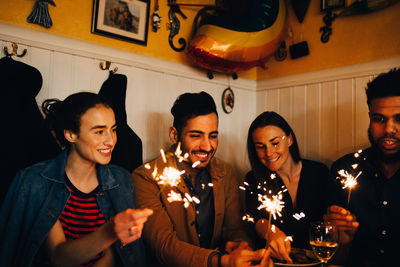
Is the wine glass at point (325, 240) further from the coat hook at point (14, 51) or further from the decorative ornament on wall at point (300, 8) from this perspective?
the decorative ornament on wall at point (300, 8)

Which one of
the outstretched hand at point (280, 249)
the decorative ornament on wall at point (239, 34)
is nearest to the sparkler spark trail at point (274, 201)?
the outstretched hand at point (280, 249)

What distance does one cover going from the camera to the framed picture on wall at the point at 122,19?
2.21 m

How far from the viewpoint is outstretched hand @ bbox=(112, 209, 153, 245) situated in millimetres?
1107

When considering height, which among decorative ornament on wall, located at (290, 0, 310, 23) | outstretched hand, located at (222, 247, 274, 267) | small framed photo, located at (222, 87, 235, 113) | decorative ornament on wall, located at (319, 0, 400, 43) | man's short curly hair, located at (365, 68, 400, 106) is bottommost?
outstretched hand, located at (222, 247, 274, 267)

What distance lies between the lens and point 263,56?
2.62m

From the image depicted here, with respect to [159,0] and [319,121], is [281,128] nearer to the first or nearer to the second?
[319,121]

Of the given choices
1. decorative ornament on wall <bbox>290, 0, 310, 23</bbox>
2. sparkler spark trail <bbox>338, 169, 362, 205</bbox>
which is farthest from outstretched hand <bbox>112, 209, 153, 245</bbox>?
decorative ornament on wall <bbox>290, 0, 310, 23</bbox>

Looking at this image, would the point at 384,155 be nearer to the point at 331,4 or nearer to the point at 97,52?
the point at 331,4

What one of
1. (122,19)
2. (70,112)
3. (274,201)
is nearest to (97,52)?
(122,19)

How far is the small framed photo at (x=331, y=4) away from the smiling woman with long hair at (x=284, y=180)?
46.2 inches

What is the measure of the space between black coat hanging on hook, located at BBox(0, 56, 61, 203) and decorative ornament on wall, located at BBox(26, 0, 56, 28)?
0.33 m

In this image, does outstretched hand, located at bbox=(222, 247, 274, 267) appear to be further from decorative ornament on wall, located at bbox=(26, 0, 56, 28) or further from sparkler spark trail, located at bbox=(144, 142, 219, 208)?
decorative ornament on wall, located at bbox=(26, 0, 56, 28)

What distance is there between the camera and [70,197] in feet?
5.25

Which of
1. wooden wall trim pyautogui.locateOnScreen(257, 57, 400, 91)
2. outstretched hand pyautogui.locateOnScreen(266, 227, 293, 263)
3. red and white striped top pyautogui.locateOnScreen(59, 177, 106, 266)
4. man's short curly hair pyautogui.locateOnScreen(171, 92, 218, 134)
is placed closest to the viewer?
outstretched hand pyautogui.locateOnScreen(266, 227, 293, 263)
